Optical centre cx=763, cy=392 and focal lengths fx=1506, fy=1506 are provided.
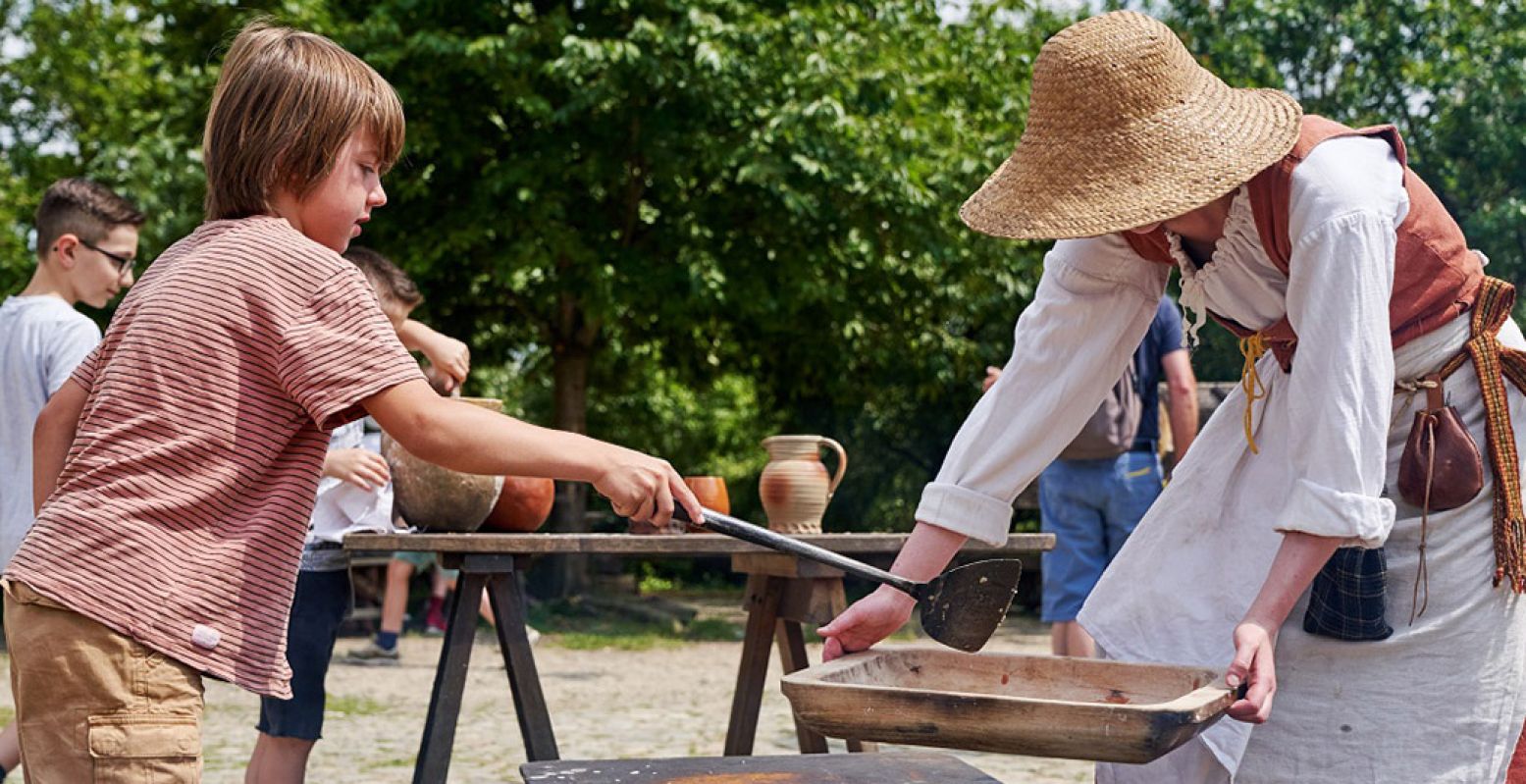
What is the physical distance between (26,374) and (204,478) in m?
2.46

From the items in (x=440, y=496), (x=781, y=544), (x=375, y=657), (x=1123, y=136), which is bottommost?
(x=375, y=657)

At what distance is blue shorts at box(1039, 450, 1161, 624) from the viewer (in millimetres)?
5828

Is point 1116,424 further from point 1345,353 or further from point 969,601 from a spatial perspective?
point 1345,353

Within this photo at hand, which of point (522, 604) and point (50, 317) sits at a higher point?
point (50, 317)

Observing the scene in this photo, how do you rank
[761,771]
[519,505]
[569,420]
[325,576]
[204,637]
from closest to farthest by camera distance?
[204,637]
[761,771]
[325,576]
[519,505]
[569,420]

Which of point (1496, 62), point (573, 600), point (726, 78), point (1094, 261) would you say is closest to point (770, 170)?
point (726, 78)

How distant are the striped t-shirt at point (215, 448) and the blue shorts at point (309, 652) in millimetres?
1747

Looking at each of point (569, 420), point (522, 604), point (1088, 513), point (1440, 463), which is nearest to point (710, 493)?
point (522, 604)

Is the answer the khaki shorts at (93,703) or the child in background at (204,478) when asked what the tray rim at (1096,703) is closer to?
the child in background at (204,478)

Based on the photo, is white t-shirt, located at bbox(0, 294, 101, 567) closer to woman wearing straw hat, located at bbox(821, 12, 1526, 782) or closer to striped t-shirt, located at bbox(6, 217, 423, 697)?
striped t-shirt, located at bbox(6, 217, 423, 697)

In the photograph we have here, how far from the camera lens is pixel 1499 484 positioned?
2.09 metres

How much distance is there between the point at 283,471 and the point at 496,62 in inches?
382

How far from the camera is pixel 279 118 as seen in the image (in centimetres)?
219

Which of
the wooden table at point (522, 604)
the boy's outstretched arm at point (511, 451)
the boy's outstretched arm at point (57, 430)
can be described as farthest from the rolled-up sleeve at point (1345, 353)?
the boy's outstretched arm at point (57, 430)
